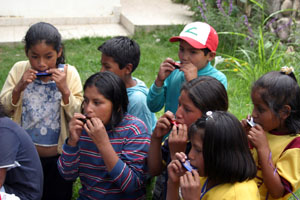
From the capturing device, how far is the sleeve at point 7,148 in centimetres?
224

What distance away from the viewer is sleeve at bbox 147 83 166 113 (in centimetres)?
309

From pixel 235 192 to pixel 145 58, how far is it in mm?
4953

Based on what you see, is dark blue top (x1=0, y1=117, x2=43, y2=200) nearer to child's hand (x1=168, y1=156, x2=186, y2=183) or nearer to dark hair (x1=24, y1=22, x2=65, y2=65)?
dark hair (x1=24, y1=22, x2=65, y2=65)

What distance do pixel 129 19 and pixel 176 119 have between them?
19.4 feet

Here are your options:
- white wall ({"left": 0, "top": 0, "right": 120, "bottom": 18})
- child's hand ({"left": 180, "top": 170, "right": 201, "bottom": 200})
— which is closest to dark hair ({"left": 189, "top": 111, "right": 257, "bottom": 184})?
child's hand ({"left": 180, "top": 170, "right": 201, "bottom": 200})

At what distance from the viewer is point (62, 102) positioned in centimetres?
294

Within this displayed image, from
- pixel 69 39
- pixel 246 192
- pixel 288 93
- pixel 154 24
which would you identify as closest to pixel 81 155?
pixel 246 192

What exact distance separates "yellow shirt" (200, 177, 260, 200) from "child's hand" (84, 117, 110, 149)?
719 millimetres

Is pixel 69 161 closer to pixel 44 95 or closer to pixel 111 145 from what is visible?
pixel 111 145

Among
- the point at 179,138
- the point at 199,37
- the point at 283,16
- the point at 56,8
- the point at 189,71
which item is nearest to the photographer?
the point at 179,138

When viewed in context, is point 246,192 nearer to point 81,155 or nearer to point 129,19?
point 81,155

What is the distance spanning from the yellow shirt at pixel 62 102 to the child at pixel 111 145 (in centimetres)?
39

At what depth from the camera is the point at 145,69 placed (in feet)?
20.5

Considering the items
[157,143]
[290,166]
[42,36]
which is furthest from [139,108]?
[290,166]
